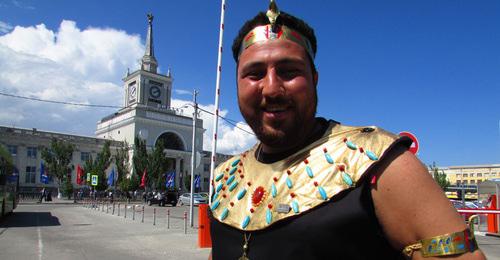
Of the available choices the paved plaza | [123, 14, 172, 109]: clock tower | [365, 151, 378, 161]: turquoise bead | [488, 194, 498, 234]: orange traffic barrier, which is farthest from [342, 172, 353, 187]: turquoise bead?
[123, 14, 172, 109]: clock tower

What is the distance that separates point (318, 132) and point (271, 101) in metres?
0.26

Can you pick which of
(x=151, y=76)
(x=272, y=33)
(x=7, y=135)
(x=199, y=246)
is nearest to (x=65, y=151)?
(x=7, y=135)

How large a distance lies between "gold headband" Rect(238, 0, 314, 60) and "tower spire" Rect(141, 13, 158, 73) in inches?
3027

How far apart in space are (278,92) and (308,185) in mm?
373

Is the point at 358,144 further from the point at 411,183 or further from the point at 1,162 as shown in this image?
the point at 1,162

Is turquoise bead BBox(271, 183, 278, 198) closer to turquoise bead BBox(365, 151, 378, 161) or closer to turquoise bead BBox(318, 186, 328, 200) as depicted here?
turquoise bead BBox(318, 186, 328, 200)

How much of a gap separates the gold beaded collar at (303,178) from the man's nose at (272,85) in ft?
0.88

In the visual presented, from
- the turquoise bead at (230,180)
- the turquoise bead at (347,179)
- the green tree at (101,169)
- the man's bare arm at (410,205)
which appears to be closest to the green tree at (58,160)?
the green tree at (101,169)

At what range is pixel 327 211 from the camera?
1.29 meters

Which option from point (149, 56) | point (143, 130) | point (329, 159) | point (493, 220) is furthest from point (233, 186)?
point (149, 56)

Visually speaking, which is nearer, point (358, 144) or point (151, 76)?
point (358, 144)

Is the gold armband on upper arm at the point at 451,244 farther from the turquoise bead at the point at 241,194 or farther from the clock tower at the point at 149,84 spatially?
the clock tower at the point at 149,84

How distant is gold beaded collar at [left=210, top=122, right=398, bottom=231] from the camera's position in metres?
1.32

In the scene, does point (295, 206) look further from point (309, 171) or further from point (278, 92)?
point (278, 92)
